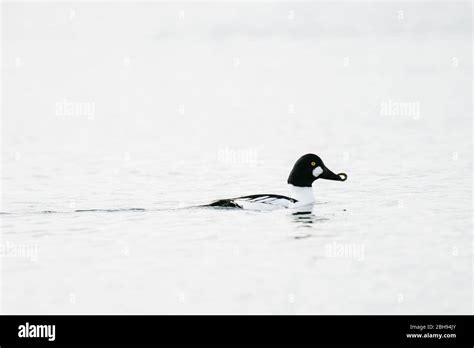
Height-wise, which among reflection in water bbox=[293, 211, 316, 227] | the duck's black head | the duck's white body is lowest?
reflection in water bbox=[293, 211, 316, 227]

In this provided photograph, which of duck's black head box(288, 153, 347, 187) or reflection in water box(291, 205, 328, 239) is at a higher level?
duck's black head box(288, 153, 347, 187)

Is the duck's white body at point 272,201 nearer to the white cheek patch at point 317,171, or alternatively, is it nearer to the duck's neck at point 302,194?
the duck's neck at point 302,194

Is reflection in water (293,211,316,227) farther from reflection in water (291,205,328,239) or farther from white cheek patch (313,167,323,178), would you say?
white cheek patch (313,167,323,178)

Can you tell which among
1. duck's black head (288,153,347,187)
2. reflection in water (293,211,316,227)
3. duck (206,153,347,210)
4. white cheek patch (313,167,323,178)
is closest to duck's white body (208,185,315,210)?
duck (206,153,347,210)

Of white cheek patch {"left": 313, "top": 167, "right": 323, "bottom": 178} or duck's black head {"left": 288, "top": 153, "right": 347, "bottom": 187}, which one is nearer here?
duck's black head {"left": 288, "top": 153, "right": 347, "bottom": 187}

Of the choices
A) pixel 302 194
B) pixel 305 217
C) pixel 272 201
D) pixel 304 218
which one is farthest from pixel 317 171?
pixel 304 218

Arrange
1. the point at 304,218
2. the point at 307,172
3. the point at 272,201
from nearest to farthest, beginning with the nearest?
the point at 304,218
the point at 272,201
the point at 307,172

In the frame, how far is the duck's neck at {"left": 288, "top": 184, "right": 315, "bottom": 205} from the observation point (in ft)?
56.3

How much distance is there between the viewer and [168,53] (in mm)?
84625

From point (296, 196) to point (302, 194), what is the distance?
0.12m

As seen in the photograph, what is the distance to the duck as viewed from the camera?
1636cm

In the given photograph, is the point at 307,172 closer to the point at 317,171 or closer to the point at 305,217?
the point at 317,171

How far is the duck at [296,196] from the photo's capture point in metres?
16.4

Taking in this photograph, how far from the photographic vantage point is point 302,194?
17203 mm
